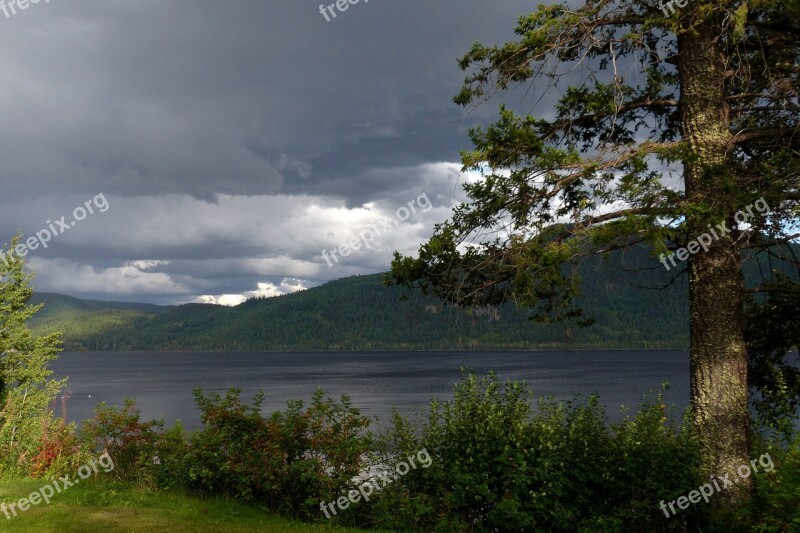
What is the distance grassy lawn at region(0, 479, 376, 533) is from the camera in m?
9.07

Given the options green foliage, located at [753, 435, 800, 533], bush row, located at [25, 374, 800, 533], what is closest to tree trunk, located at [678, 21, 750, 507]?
bush row, located at [25, 374, 800, 533]

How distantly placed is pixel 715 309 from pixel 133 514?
34.2ft

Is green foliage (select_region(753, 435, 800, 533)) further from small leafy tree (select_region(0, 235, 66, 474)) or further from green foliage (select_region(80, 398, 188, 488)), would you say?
small leafy tree (select_region(0, 235, 66, 474))

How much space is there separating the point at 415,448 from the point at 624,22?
28.4 ft

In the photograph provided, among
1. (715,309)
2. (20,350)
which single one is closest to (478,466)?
(715,309)

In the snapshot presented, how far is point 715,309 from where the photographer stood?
955 centimetres

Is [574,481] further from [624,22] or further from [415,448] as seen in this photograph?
[624,22]

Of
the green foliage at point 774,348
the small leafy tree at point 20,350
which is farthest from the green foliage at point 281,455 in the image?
the small leafy tree at point 20,350

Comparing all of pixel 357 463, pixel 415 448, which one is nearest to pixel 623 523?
pixel 415 448

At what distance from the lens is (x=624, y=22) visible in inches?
419

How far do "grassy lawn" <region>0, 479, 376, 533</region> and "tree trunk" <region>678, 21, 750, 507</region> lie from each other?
6.15 meters

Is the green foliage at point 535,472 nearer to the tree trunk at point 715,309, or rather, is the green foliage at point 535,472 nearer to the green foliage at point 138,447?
the tree trunk at point 715,309

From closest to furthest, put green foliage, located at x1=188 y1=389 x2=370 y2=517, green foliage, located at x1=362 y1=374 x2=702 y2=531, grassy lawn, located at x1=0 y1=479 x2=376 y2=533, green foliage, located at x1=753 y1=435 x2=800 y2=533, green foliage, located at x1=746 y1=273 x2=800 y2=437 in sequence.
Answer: green foliage, located at x1=753 y1=435 x2=800 y2=533, grassy lawn, located at x1=0 y1=479 x2=376 y2=533, green foliage, located at x1=362 y1=374 x2=702 y2=531, green foliage, located at x1=188 y1=389 x2=370 y2=517, green foliage, located at x1=746 y1=273 x2=800 y2=437

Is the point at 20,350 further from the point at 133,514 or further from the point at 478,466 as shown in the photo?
the point at 478,466
